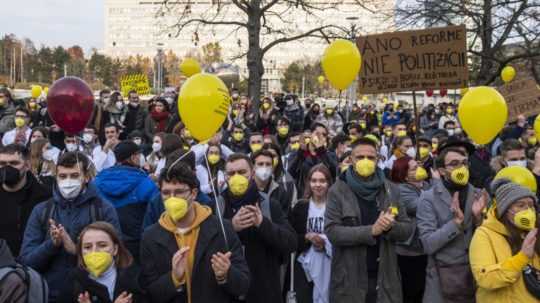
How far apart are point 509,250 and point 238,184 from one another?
173cm

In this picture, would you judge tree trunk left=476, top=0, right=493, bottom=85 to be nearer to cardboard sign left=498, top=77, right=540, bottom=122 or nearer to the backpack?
cardboard sign left=498, top=77, right=540, bottom=122

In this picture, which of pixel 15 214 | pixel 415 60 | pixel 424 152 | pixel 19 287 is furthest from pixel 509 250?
pixel 424 152

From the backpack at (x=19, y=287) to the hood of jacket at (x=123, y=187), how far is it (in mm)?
1657

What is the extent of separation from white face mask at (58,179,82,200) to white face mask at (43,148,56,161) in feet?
10.4

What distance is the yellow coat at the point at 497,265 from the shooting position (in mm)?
3418

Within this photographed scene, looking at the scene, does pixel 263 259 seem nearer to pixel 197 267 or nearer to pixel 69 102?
pixel 197 267

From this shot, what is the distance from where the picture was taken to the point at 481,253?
358 centimetres

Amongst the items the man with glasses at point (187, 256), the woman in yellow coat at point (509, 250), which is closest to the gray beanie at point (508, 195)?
the woman in yellow coat at point (509, 250)

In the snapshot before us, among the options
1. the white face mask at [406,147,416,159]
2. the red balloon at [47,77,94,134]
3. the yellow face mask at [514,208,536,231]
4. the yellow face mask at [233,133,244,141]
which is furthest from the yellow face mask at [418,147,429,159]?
the red balloon at [47,77,94,134]

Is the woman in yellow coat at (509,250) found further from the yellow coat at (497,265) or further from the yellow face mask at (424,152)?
the yellow face mask at (424,152)

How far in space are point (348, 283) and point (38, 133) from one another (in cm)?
537

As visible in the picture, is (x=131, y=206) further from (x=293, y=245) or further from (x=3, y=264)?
(x=3, y=264)

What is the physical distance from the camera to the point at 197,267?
11.1 ft

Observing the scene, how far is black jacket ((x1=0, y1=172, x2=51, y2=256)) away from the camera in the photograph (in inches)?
169
